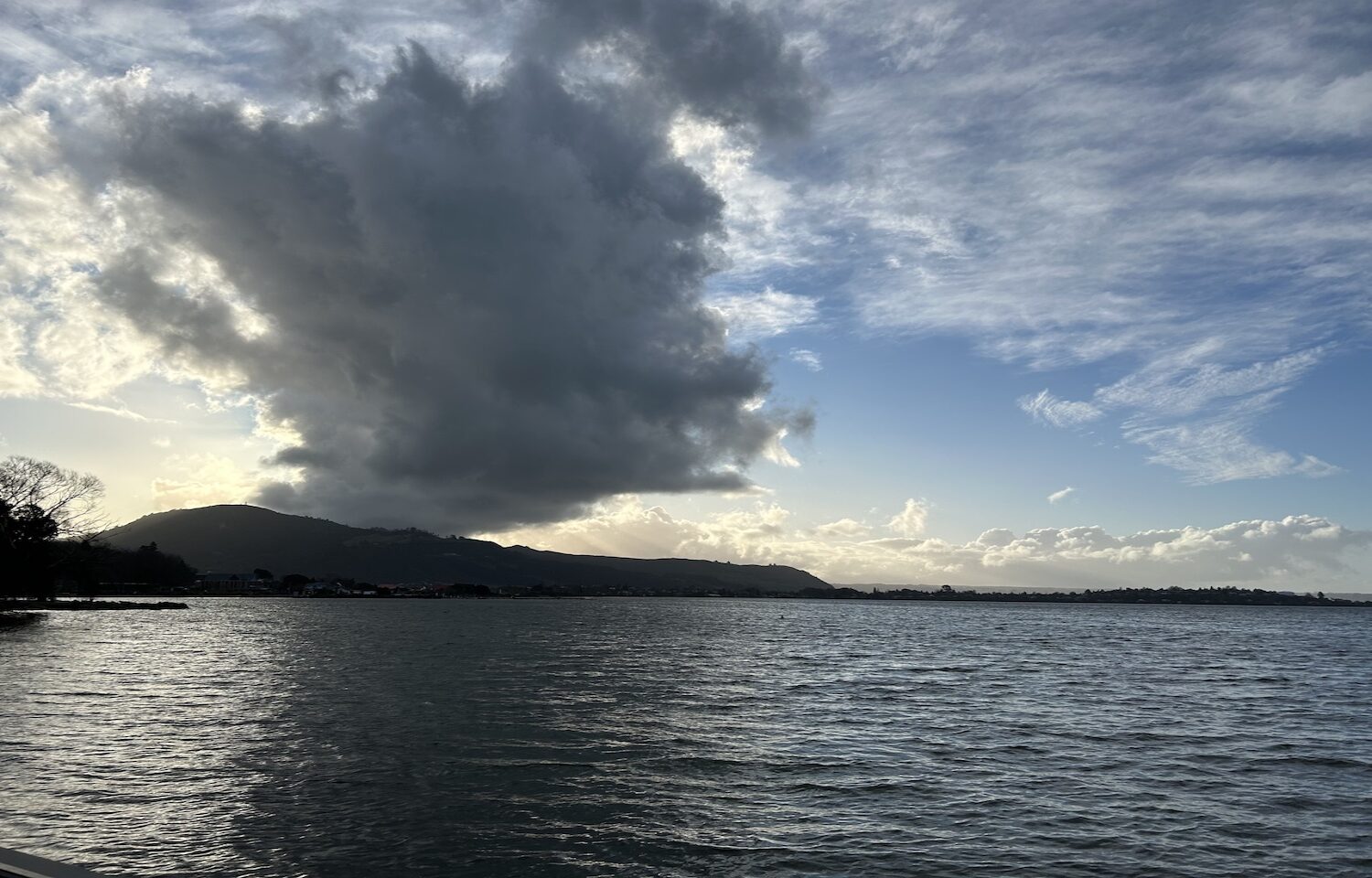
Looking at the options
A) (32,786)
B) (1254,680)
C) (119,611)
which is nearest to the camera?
(32,786)

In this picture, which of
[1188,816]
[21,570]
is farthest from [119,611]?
[1188,816]

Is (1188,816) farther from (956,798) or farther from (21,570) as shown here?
(21,570)

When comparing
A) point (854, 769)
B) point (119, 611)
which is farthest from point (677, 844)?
point (119, 611)

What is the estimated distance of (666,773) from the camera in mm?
34562

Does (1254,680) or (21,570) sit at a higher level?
(21,570)

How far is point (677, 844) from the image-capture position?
25219 millimetres

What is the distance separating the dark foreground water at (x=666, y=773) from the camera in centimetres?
2422

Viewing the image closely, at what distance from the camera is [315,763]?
34438mm

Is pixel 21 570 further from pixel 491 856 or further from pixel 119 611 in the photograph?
pixel 491 856

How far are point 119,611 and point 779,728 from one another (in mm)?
190592

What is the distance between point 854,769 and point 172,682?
5142 centimetres

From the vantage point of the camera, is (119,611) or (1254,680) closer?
(1254,680)

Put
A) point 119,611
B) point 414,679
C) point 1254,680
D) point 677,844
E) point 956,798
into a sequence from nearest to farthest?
point 677,844 → point 956,798 → point 414,679 → point 1254,680 → point 119,611

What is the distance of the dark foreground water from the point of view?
24219 mm
